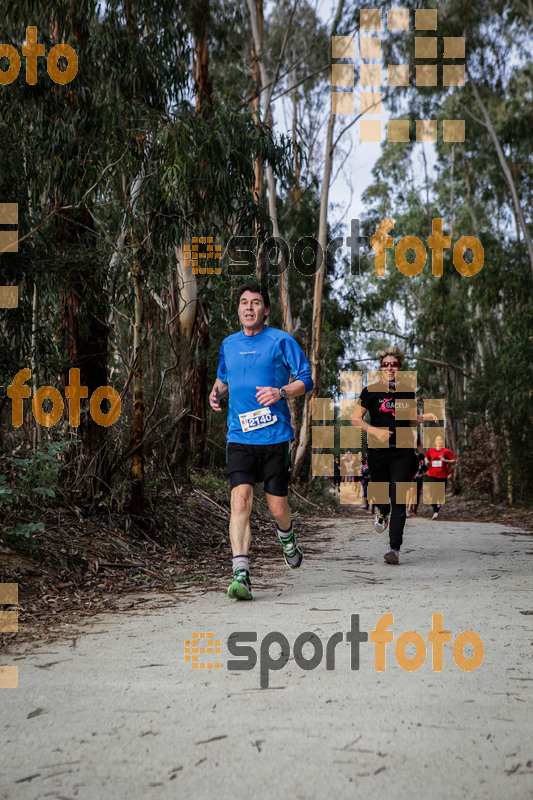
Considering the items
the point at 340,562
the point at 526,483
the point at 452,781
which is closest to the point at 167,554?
the point at 340,562

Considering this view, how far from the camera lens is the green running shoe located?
503 cm

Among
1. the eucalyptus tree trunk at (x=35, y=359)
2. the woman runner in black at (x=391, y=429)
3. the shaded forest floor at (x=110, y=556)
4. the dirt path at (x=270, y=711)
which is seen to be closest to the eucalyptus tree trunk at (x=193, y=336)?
the shaded forest floor at (x=110, y=556)

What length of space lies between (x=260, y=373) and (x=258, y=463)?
1.99ft

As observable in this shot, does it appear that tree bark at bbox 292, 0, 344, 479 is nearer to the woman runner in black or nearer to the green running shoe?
the woman runner in black

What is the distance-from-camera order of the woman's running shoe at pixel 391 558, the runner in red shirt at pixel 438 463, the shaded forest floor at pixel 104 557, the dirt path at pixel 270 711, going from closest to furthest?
the dirt path at pixel 270 711 < the shaded forest floor at pixel 104 557 < the woman's running shoe at pixel 391 558 < the runner in red shirt at pixel 438 463

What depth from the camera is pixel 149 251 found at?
7.57m

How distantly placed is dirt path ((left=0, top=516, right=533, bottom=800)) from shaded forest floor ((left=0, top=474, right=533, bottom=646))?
14.7 inches

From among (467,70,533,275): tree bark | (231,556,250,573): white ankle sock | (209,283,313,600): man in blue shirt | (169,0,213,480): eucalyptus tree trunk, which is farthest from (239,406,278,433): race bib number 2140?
(467,70,533,275): tree bark

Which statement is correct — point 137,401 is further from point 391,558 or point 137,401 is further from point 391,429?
point 391,558

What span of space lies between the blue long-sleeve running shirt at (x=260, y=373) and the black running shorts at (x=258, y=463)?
0.05 m

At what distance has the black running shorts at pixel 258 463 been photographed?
5.43m

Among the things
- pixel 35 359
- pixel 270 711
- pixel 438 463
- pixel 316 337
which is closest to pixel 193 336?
pixel 35 359

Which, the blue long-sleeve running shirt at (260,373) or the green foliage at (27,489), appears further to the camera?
the blue long-sleeve running shirt at (260,373)

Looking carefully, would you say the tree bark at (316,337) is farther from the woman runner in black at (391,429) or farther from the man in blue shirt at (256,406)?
the man in blue shirt at (256,406)
